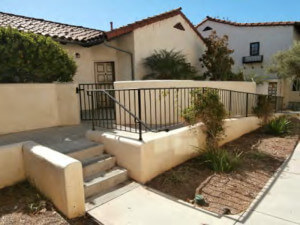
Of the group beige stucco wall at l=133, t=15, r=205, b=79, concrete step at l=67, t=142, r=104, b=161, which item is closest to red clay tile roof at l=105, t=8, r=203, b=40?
beige stucco wall at l=133, t=15, r=205, b=79

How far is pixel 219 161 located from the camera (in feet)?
15.1

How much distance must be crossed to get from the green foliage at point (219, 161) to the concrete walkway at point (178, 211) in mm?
878

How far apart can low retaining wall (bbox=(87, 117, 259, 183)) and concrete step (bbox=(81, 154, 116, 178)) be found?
0.49ft

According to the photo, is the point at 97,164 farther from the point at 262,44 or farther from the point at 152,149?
the point at 262,44

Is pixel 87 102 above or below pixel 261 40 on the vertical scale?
below

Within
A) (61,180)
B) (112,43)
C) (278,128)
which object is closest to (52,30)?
(112,43)

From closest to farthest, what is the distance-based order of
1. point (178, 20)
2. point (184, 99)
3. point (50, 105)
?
1. point (50, 105)
2. point (184, 99)
3. point (178, 20)

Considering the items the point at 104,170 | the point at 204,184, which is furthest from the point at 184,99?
the point at 104,170

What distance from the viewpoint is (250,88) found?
982 centimetres

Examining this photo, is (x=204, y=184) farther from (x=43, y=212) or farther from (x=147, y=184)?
(x=43, y=212)

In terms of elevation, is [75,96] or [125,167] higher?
[75,96]

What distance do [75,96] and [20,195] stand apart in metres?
3.37

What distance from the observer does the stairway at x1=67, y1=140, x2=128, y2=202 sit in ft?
A: 11.5

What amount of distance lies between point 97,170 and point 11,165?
1.45 metres
